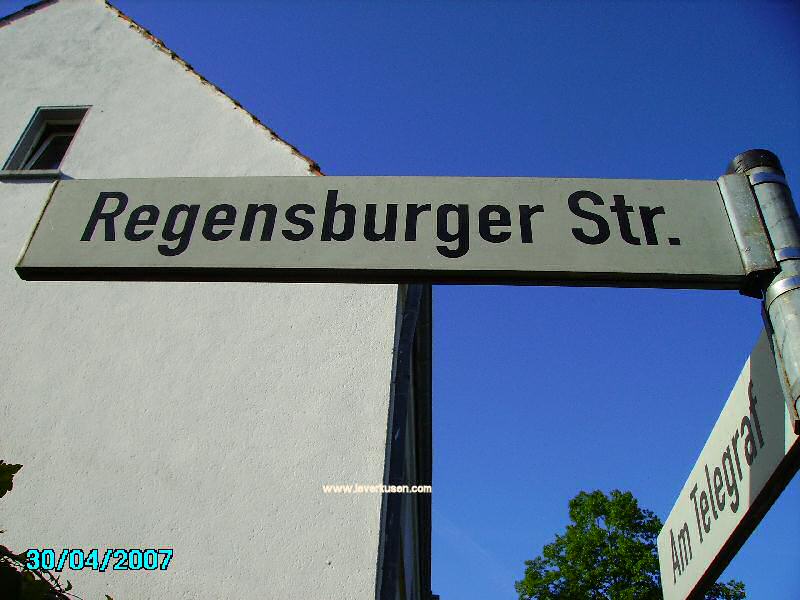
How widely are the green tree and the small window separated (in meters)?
18.4

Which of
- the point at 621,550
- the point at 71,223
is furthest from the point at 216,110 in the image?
the point at 621,550

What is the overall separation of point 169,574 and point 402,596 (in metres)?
3.80

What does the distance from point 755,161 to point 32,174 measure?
6438 millimetres

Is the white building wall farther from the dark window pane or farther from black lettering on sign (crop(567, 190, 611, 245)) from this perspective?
black lettering on sign (crop(567, 190, 611, 245))

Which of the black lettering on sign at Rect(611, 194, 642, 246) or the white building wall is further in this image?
the white building wall

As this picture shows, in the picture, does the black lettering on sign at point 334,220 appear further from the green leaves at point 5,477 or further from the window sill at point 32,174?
the window sill at point 32,174

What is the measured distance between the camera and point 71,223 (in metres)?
2.02

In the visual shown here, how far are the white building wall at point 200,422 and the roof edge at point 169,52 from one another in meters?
0.15

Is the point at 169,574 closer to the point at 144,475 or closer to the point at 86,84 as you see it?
the point at 144,475

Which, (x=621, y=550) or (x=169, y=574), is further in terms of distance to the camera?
(x=621, y=550)

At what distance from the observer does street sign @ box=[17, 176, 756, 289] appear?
175 centimetres
